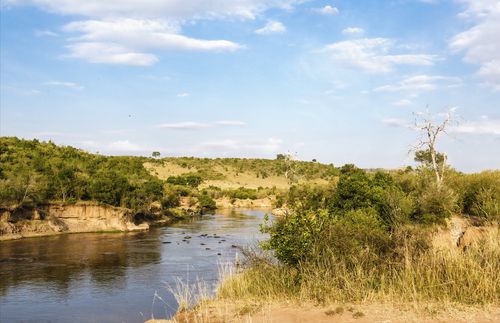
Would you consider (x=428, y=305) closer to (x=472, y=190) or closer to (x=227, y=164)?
(x=472, y=190)

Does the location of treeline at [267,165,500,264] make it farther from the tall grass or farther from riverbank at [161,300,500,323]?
riverbank at [161,300,500,323]

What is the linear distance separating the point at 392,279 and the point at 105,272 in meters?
23.3

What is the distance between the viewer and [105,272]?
106 feet

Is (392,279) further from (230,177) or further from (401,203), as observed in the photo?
(230,177)

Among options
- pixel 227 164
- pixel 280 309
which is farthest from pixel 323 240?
pixel 227 164

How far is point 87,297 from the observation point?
25.8 meters

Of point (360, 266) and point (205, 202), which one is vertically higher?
point (360, 266)

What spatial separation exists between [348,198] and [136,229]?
103 ft

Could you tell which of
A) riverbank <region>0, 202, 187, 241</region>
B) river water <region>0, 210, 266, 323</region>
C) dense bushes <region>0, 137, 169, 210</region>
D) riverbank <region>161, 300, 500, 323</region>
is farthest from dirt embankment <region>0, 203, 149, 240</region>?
riverbank <region>161, 300, 500, 323</region>

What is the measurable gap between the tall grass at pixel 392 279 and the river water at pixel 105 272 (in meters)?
3.17

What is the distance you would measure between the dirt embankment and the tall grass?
122ft

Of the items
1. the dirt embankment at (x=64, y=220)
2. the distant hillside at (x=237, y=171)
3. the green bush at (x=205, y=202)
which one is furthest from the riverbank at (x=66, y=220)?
the distant hillside at (x=237, y=171)

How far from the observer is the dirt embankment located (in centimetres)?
4647

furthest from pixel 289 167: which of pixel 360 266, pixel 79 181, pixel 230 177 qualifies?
pixel 360 266
